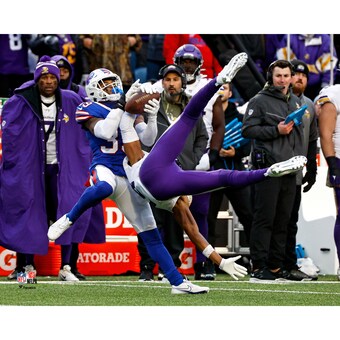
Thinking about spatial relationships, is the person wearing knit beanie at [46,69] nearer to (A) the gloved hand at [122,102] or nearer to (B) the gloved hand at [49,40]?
(A) the gloved hand at [122,102]

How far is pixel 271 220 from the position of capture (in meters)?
12.6

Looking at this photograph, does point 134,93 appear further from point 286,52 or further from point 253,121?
point 286,52

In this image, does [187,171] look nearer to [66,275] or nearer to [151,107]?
[151,107]

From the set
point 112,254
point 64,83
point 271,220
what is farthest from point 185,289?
point 64,83

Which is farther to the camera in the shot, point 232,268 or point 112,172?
point 112,172

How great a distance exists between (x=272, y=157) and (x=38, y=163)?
233 centimetres

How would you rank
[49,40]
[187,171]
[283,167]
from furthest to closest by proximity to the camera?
[49,40] → [187,171] → [283,167]

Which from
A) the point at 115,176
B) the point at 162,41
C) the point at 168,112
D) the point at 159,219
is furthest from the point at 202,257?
the point at 162,41

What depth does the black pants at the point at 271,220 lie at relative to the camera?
41.2ft

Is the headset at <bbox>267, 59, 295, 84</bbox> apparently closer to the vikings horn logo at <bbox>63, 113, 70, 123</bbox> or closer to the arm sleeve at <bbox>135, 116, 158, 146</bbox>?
the vikings horn logo at <bbox>63, 113, 70, 123</bbox>

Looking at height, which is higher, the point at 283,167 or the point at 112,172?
the point at 283,167

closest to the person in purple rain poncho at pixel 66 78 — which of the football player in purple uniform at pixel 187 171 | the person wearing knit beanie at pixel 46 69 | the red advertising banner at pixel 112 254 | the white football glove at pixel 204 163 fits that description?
the person wearing knit beanie at pixel 46 69

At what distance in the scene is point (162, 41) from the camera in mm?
16422

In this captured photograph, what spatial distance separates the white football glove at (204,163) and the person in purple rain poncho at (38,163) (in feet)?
4.07
